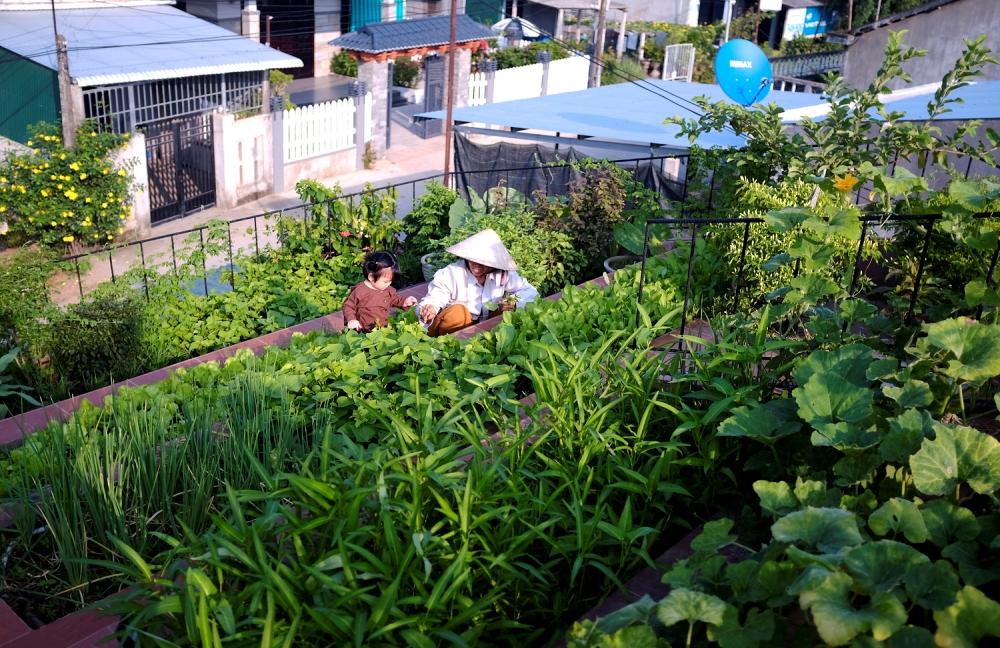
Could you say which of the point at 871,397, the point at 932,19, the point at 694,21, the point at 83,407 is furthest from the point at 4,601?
the point at 694,21

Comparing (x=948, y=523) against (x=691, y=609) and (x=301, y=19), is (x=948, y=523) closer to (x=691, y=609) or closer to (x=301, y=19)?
(x=691, y=609)

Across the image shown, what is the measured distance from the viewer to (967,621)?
1785 mm

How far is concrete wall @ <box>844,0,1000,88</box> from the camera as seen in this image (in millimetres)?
17922

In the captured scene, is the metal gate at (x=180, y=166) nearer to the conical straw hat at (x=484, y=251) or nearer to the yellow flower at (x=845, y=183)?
the conical straw hat at (x=484, y=251)

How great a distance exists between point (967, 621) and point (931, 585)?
16 cm

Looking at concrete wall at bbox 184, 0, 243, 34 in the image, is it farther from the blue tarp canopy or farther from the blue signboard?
the blue signboard

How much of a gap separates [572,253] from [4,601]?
16.1 feet

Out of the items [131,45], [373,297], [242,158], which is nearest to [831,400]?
[373,297]

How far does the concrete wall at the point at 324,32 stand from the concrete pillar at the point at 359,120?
28.1 ft

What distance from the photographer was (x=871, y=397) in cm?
256

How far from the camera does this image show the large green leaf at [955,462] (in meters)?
2.25

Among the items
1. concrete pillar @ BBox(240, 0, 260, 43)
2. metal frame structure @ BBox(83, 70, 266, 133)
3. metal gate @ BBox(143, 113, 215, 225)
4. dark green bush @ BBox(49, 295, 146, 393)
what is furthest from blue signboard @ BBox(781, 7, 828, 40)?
dark green bush @ BBox(49, 295, 146, 393)

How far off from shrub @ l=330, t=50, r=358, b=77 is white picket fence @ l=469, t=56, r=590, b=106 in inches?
188

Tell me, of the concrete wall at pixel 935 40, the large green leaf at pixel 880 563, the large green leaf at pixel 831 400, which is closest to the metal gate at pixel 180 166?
the large green leaf at pixel 831 400
